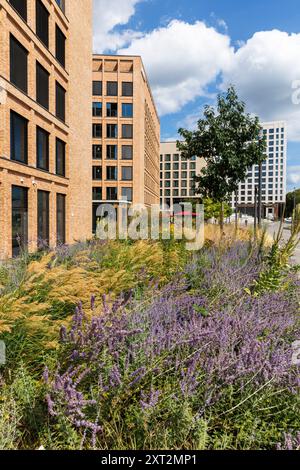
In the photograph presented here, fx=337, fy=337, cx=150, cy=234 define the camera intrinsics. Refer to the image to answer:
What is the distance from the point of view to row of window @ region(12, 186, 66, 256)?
1462 cm

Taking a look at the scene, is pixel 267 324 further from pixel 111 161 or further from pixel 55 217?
pixel 111 161

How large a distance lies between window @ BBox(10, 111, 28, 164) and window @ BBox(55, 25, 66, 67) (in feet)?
21.4

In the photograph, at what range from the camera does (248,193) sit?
125188mm

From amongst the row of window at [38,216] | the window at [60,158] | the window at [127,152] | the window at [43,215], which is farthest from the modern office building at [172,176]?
the window at [43,215]

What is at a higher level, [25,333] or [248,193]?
[248,193]

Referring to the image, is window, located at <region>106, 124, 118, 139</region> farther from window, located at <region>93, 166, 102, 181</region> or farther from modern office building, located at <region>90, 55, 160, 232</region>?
window, located at <region>93, 166, 102, 181</region>

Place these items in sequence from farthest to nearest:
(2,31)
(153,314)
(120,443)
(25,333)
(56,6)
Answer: (56,6) → (2,31) → (153,314) → (25,333) → (120,443)

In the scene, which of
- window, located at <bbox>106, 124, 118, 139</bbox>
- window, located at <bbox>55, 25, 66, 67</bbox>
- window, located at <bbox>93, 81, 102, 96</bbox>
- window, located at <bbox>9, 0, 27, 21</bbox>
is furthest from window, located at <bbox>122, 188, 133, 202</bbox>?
window, located at <bbox>9, 0, 27, 21</bbox>

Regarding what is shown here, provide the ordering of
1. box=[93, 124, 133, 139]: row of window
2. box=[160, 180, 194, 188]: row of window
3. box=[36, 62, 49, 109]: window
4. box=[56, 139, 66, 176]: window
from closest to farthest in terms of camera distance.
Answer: box=[36, 62, 49, 109]: window
box=[56, 139, 66, 176]: window
box=[93, 124, 133, 139]: row of window
box=[160, 180, 194, 188]: row of window

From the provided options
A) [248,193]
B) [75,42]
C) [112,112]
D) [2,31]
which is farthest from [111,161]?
[248,193]

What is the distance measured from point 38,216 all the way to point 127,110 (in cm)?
3268

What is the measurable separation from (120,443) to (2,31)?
15.5 metres

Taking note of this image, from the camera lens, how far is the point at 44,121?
17594 millimetres

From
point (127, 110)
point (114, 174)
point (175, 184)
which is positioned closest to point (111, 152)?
point (114, 174)
